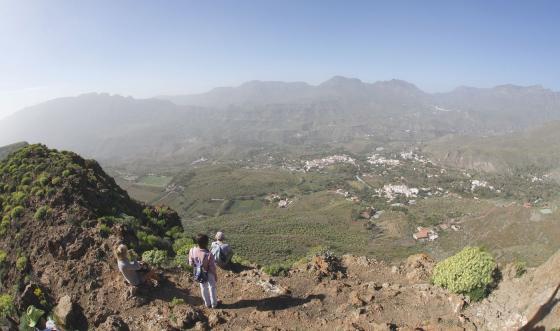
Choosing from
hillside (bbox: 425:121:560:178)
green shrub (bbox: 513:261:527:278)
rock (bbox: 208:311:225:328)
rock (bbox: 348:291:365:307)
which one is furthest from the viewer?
hillside (bbox: 425:121:560:178)

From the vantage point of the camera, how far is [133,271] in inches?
377

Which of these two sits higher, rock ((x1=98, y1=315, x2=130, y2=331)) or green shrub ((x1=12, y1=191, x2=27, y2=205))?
green shrub ((x1=12, y1=191, x2=27, y2=205))

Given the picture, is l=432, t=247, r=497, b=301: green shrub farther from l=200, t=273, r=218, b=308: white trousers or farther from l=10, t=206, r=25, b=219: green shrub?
l=10, t=206, r=25, b=219: green shrub

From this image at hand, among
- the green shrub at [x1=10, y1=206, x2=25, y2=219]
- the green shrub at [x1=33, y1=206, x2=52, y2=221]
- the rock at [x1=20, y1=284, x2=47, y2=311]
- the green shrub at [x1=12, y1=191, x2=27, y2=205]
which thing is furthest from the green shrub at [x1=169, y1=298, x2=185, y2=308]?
the green shrub at [x1=12, y1=191, x2=27, y2=205]

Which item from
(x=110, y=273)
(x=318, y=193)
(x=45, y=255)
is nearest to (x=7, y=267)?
(x=45, y=255)

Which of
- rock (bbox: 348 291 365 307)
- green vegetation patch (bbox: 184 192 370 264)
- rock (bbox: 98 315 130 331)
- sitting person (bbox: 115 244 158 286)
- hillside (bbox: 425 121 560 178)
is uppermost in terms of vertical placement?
sitting person (bbox: 115 244 158 286)

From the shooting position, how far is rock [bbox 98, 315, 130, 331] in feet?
27.0

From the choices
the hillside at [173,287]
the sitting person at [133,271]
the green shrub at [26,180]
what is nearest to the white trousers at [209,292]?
the hillside at [173,287]

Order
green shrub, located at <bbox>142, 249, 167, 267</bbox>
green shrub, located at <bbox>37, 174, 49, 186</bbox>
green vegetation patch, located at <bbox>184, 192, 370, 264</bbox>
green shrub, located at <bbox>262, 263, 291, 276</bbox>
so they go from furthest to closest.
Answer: green vegetation patch, located at <bbox>184, 192, 370, 264</bbox>
green shrub, located at <bbox>37, 174, 49, 186</bbox>
green shrub, located at <bbox>262, 263, 291, 276</bbox>
green shrub, located at <bbox>142, 249, 167, 267</bbox>

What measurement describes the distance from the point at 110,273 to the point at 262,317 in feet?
16.6

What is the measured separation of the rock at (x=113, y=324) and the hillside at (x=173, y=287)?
0.09ft

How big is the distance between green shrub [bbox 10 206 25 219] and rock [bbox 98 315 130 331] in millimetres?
8870

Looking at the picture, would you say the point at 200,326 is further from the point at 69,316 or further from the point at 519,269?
the point at 519,269

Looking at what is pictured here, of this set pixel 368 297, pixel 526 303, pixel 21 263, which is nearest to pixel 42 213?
pixel 21 263
